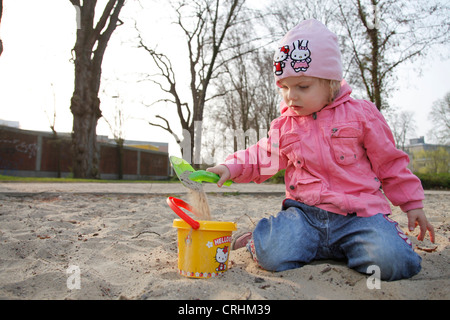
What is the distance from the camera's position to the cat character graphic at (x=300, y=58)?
1.83 m

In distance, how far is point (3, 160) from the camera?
15406 millimetres

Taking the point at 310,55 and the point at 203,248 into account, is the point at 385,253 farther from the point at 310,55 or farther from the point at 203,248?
the point at 310,55

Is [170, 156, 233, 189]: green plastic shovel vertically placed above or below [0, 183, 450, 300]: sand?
above

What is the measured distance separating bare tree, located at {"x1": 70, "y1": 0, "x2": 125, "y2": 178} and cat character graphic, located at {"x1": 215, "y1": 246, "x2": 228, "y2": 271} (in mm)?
10508

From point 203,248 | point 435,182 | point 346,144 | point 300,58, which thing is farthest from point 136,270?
point 435,182

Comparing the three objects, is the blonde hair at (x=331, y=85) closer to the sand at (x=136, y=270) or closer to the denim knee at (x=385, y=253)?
the denim knee at (x=385, y=253)

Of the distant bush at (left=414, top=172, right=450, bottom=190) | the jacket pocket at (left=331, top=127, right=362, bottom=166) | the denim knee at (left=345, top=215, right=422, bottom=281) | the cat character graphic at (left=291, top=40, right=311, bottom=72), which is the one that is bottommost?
the denim knee at (left=345, top=215, right=422, bottom=281)

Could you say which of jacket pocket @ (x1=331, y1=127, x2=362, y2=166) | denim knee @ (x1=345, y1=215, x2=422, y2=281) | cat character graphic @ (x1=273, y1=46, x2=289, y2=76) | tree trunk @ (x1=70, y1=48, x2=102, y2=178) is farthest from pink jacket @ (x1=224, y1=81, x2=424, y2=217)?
tree trunk @ (x1=70, y1=48, x2=102, y2=178)

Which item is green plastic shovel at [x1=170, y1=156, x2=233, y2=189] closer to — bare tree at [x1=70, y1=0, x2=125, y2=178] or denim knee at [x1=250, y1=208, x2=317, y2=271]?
denim knee at [x1=250, y1=208, x2=317, y2=271]

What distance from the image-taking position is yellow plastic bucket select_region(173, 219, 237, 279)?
156 cm

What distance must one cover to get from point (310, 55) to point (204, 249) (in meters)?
1.11
